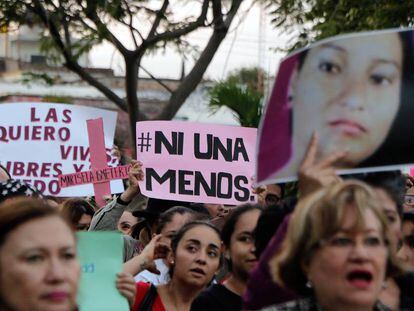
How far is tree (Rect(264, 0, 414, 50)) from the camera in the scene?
49.4 feet

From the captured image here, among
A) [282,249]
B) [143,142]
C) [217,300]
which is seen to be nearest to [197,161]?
[143,142]

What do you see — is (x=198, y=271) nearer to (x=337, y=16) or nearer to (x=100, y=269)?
(x=100, y=269)

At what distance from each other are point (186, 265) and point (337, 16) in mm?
9686

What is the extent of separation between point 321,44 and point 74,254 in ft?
4.00

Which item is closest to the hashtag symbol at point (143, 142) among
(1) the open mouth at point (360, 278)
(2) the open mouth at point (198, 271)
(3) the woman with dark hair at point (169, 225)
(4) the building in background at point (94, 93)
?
(3) the woman with dark hair at point (169, 225)

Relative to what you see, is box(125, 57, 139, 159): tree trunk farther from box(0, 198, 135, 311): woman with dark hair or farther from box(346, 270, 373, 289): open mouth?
box(346, 270, 373, 289): open mouth

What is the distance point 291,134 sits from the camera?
14.8 ft

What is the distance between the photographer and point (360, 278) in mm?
3834

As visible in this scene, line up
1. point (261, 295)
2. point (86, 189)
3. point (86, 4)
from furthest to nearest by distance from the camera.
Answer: point (86, 4) → point (86, 189) → point (261, 295)

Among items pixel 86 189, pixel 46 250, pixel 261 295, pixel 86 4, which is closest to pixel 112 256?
pixel 261 295

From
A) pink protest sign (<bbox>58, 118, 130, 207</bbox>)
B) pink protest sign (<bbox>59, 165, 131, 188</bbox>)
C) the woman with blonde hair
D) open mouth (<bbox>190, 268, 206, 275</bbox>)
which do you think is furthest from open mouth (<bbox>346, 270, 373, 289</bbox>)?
pink protest sign (<bbox>58, 118, 130, 207</bbox>)

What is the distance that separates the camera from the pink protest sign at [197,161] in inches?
348

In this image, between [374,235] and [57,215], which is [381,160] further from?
[57,215]

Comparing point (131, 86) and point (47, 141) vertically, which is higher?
point (131, 86)
